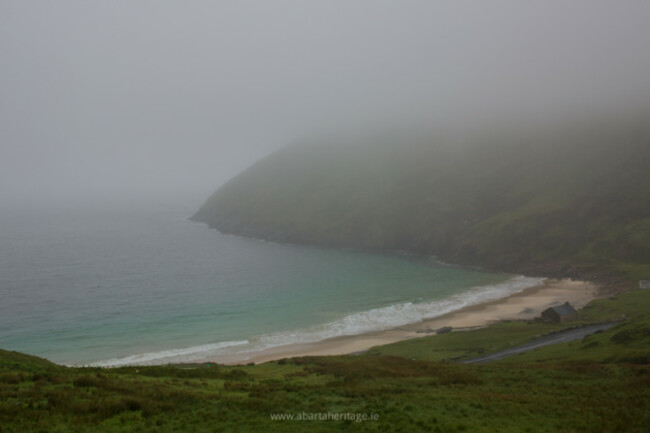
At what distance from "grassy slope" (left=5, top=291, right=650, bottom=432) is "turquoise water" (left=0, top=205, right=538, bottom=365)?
128ft

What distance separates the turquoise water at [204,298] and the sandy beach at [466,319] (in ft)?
12.5

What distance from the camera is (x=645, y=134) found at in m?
188

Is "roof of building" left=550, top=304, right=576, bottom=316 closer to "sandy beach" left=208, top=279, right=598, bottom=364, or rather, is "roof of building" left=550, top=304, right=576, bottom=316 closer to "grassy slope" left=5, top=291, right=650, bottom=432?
"sandy beach" left=208, top=279, right=598, bottom=364

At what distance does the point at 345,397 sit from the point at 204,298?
8905 centimetres

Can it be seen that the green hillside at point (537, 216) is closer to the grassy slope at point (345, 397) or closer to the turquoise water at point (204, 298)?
the turquoise water at point (204, 298)

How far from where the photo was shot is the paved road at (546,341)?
5712 cm

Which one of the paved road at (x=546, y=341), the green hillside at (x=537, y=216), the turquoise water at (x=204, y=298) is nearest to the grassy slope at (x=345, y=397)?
the paved road at (x=546, y=341)

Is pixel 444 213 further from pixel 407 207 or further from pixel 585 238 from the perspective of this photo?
pixel 585 238

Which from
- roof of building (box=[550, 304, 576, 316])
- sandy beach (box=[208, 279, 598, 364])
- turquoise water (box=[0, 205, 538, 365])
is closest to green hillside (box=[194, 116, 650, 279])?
turquoise water (box=[0, 205, 538, 365])

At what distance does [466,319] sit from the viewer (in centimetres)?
9156

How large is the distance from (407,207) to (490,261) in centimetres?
5214

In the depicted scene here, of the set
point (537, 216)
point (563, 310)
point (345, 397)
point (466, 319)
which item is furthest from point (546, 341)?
point (537, 216)

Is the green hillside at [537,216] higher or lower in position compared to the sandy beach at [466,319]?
higher

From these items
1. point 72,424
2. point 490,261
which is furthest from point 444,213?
point 72,424
